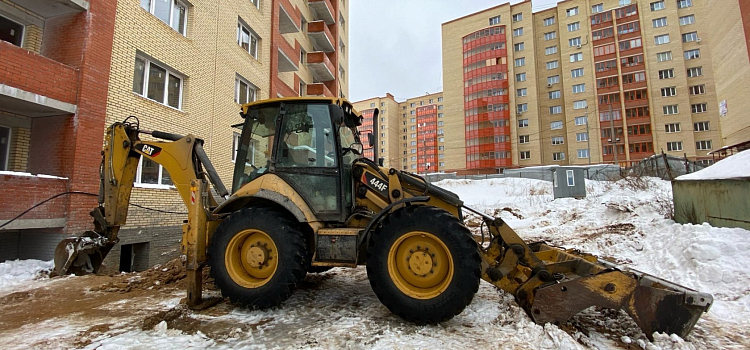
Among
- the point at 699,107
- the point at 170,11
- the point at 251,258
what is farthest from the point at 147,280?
the point at 699,107

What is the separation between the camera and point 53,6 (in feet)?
25.1

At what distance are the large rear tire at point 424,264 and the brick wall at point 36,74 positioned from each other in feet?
25.9

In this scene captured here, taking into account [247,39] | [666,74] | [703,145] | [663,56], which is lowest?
[703,145]

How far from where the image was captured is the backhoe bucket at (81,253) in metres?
5.36

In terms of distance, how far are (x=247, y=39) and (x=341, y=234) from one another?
14294 millimetres

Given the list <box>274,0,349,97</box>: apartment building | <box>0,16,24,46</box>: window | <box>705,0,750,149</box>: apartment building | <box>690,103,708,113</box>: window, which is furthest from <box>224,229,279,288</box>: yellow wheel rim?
<box>690,103,708,113</box>: window

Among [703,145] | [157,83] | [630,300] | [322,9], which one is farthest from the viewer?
[703,145]

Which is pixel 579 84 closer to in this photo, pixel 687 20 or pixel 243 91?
pixel 687 20

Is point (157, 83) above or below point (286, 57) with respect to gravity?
below

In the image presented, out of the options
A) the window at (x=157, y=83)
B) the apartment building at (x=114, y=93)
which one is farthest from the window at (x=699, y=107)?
the window at (x=157, y=83)

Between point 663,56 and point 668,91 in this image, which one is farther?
point 663,56

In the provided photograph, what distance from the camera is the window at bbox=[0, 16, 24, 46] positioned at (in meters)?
7.59

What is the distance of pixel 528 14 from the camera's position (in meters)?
51.2

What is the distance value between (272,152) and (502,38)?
55063 millimetres
